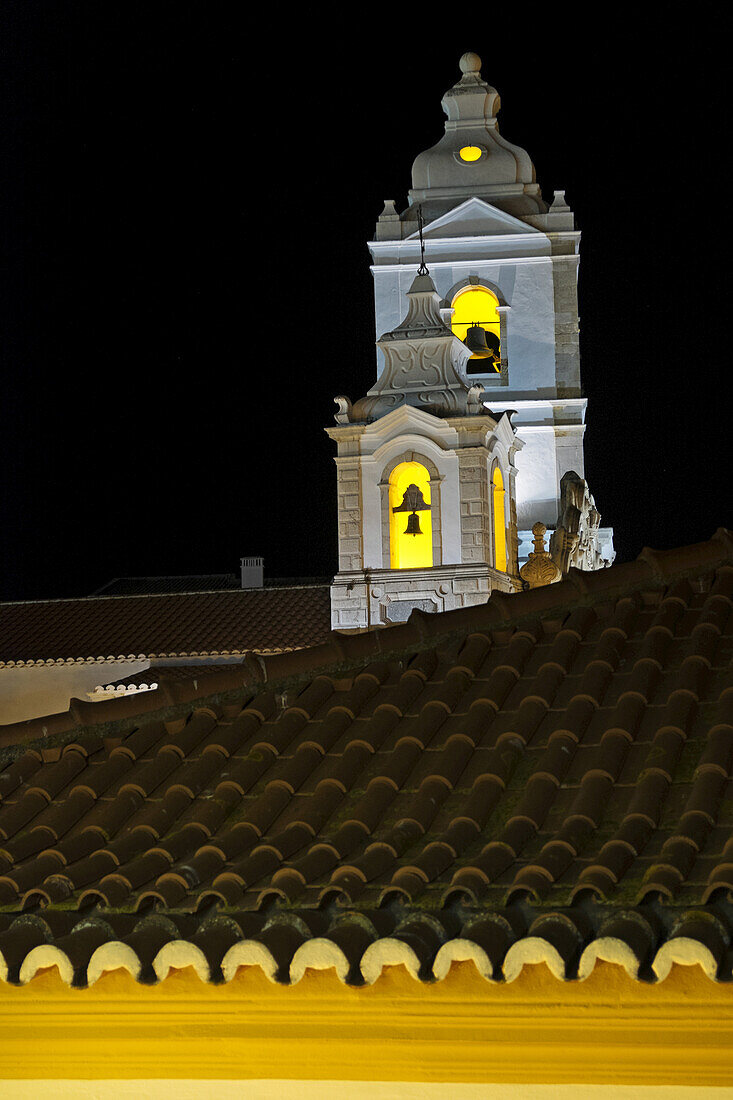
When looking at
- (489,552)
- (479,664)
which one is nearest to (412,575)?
(489,552)

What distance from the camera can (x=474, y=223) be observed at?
28156mm

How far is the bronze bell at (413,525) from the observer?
22516 millimetres

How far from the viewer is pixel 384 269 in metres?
28.4

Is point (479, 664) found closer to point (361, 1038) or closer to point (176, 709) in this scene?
point (176, 709)

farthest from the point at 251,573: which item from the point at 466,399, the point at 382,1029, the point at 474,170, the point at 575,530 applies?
the point at 382,1029

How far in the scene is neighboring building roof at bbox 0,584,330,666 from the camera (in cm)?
2427

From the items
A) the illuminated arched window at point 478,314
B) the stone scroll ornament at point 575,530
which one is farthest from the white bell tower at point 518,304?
the stone scroll ornament at point 575,530

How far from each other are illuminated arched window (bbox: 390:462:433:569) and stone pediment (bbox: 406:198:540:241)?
280 inches

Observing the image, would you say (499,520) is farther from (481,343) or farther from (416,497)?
(481,343)

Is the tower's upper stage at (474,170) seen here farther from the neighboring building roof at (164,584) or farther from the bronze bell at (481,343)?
the neighboring building roof at (164,584)

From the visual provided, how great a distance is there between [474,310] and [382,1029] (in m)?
24.1

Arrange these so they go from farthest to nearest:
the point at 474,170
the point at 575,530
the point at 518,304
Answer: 1. the point at 474,170
2. the point at 518,304
3. the point at 575,530

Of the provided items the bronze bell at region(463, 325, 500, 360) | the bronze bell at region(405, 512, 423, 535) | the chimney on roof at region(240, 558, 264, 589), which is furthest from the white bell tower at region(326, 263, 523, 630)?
the chimney on roof at region(240, 558, 264, 589)

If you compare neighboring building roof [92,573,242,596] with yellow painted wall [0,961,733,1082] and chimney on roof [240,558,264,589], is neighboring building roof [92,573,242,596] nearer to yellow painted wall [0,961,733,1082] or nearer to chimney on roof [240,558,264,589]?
chimney on roof [240,558,264,589]
